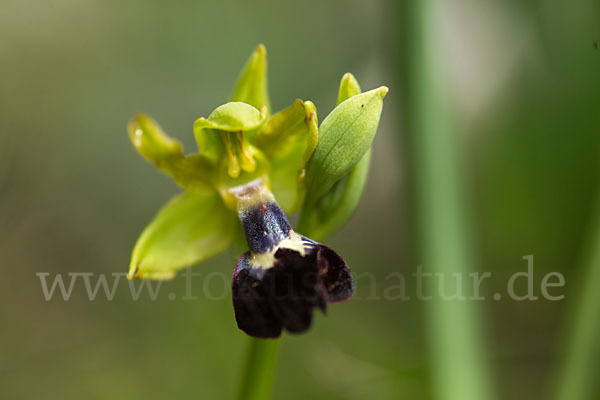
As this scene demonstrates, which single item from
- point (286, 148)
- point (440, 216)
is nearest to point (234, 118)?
point (286, 148)

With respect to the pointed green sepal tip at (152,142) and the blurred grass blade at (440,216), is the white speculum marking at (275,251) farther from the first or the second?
the blurred grass blade at (440,216)

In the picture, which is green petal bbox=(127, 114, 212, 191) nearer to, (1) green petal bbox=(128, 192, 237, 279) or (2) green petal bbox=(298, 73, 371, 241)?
(1) green petal bbox=(128, 192, 237, 279)

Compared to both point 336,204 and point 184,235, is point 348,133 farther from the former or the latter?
point 184,235

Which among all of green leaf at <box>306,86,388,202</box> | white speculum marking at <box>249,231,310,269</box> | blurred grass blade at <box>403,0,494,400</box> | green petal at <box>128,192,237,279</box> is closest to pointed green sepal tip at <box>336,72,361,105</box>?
green leaf at <box>306,86,388,202</box>

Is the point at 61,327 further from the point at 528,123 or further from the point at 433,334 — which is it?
the point at 528,123

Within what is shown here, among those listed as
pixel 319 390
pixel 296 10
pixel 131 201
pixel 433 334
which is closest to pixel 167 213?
pixel 433 334
